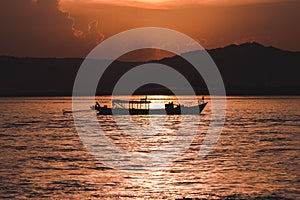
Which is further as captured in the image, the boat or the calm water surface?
the boat

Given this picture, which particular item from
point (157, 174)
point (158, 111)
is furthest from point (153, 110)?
point (157, 174)

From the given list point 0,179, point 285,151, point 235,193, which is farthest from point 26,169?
point 285,151

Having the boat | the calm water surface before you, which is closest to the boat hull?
the boat

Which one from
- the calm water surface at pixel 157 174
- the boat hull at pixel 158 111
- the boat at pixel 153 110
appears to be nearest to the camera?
the calm water surface at pixel 157 174

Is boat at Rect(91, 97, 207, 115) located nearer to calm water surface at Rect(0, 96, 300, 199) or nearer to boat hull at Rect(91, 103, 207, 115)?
boat hull at Rect(91, 103, 207, 115)

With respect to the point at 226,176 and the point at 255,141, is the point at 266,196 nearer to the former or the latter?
the point at 226,176

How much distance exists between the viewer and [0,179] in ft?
125

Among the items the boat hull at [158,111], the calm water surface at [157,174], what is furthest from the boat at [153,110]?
the calm water surface at [157,174]

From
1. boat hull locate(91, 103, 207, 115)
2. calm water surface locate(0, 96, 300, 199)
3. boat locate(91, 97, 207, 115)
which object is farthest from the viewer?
boat hull locate(91, 103, 207, 115)

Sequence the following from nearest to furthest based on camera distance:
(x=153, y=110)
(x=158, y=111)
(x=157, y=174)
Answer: (x=157, y=174), (x=153, y=110), (x=158, y=111)

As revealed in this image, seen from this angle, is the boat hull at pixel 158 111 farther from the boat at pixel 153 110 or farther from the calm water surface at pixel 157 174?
the calm water surface at pixel 157 174

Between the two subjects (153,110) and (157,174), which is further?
(153,110)

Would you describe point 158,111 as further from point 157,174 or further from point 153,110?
point 157,174

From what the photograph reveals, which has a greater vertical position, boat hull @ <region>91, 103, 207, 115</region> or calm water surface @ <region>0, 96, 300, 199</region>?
boat hull @ <region>91, 103, 207, 115</region>
